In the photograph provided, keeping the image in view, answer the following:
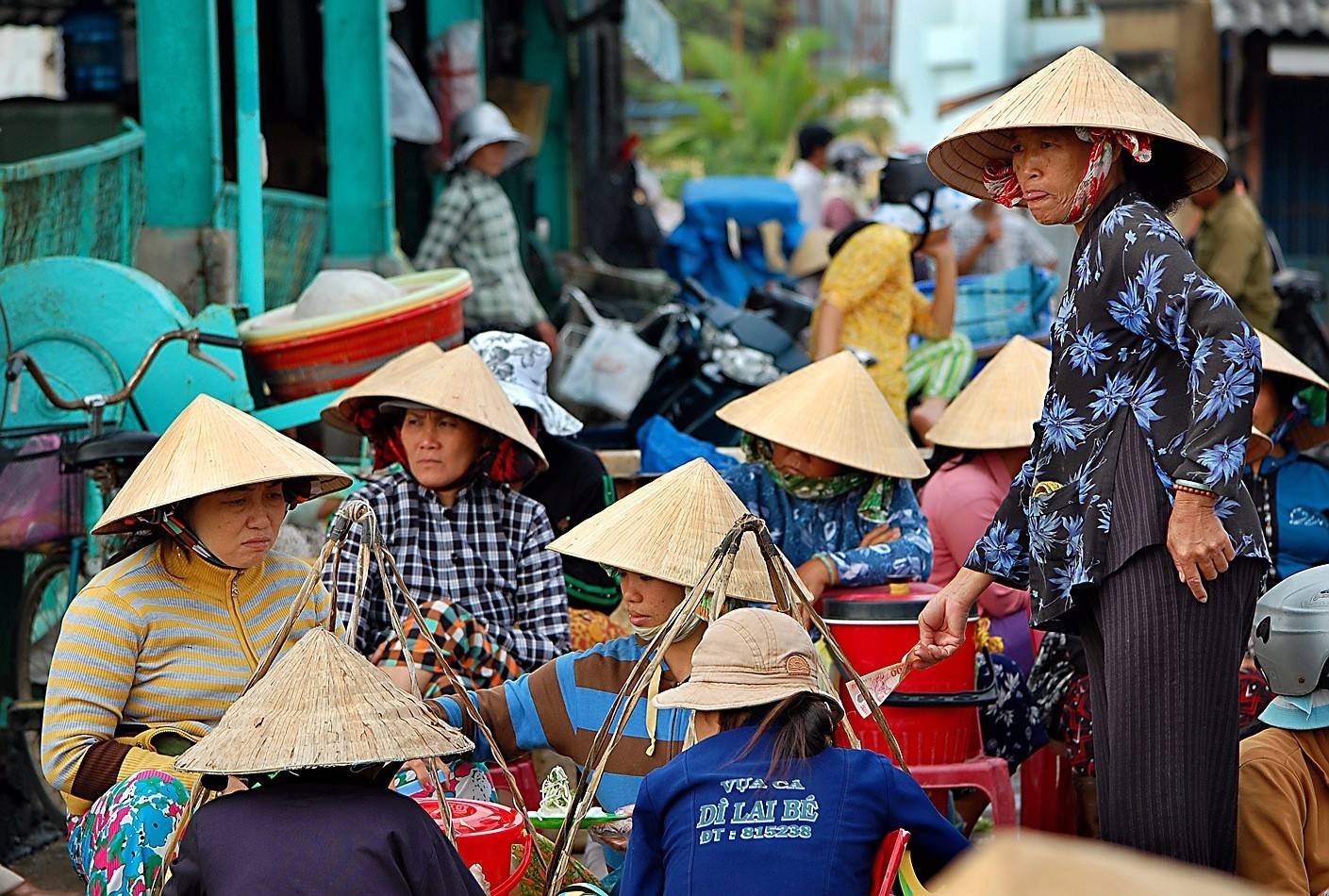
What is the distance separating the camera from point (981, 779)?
4051mm

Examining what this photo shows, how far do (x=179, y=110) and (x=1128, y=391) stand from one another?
3.63 m

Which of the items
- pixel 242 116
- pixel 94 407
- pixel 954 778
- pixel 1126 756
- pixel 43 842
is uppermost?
pixel 242 116

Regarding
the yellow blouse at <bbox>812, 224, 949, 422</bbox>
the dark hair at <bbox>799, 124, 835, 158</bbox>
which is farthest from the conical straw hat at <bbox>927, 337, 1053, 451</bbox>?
the dark hair at <bbox>799, 124, 835, 158</bbox>

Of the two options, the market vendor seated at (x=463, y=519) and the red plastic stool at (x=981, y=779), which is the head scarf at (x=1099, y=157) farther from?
the market vendor seated at (x=463, y=519)

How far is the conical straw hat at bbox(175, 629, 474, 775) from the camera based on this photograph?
9.08ft

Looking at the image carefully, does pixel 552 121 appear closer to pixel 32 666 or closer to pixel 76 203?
pixel 76 203

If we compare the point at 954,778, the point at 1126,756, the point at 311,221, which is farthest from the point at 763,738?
the point at 311,221

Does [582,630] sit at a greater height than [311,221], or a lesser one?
lesser

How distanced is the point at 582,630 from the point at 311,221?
3.07m

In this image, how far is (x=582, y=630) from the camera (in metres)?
4.89

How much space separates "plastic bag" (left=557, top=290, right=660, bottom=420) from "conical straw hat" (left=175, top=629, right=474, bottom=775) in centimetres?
427

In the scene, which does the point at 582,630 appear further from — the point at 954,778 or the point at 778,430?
the point at 954,778

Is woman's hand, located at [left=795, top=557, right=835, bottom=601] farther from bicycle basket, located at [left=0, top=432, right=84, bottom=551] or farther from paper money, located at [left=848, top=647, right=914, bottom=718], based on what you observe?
bicycle basket, located at [left=0, top=432, right=84, bottom=551]

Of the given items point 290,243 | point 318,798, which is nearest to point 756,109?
point 290,243
